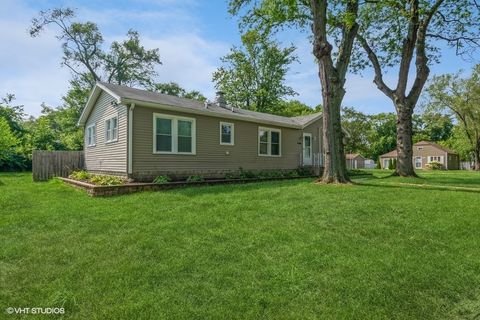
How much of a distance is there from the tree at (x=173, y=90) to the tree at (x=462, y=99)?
28.8 m

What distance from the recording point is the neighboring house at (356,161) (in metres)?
55.4

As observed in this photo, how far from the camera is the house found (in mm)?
45406

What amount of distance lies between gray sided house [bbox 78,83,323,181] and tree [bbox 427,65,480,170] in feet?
97.4

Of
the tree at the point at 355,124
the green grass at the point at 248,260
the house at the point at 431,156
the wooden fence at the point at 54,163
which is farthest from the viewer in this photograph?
the house at the point at 431,156

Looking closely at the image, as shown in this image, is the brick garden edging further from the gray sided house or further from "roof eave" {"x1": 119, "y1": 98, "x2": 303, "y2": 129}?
"roof eave" {"x1": 119, "y1": 98, "x2": 303, "y2": 129}

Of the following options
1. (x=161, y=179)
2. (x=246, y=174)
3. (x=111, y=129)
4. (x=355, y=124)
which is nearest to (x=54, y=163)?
(x=111, y=129)

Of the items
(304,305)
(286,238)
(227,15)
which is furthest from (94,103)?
(304,305)

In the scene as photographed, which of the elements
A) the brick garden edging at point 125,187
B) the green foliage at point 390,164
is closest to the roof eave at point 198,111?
the brick garden edging at point 125,187

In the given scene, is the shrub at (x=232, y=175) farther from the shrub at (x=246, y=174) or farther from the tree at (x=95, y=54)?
the tree at (x=95, y=54)

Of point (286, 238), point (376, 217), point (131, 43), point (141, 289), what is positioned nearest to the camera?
point (141, 289)

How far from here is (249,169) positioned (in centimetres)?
1459

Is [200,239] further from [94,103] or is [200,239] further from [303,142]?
[303,142]

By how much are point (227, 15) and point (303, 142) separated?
8.12 meters

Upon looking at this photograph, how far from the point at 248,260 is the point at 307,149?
1486 centimetres
